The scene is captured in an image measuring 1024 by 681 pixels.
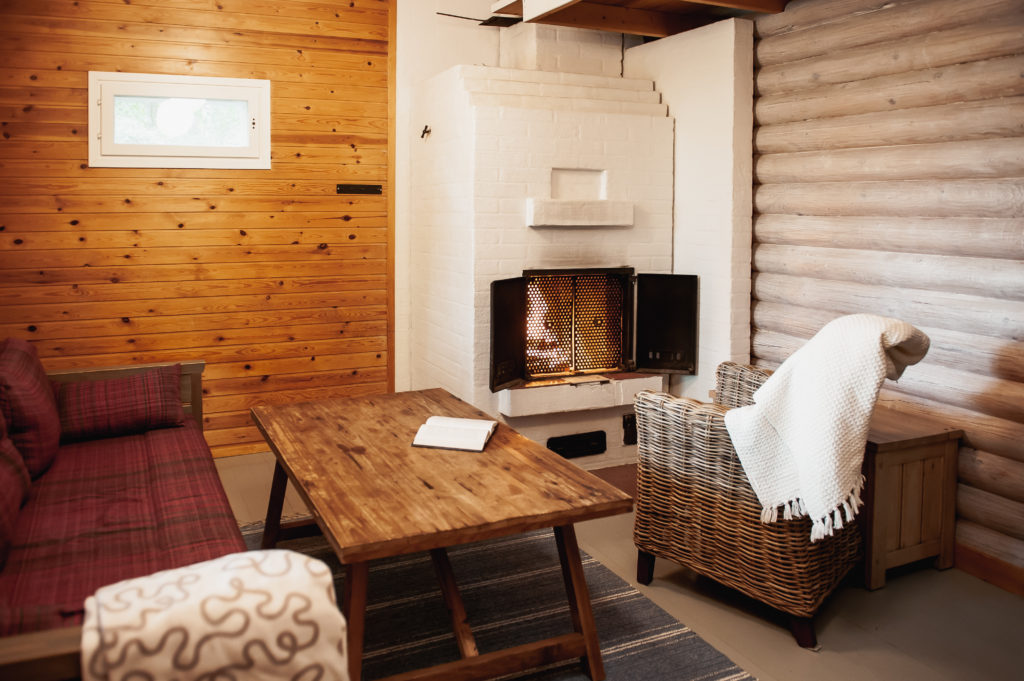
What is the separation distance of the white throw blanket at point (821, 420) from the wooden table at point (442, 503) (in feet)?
1.55

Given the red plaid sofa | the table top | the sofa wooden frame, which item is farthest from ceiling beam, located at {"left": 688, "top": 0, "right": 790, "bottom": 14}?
the sofa wooden frame

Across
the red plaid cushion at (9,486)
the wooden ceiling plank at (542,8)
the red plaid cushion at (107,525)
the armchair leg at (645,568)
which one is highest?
the wooden ceiling plank at (542,8)

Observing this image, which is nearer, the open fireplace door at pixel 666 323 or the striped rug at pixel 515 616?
the striped rug at pixel 515 616

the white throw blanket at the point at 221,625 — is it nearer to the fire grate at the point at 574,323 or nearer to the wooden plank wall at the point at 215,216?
the fire grate at the point at 574,323

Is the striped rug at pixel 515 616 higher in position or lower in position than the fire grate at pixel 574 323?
lower

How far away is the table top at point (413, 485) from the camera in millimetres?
2189

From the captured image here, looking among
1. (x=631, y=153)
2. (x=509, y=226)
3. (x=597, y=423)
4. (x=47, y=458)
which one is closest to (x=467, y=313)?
(x=509, y=226)

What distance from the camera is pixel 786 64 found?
4.05 metres

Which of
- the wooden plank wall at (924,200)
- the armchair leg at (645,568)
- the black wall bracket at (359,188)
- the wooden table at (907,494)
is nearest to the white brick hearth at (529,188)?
the black wall bracket at (359,188)

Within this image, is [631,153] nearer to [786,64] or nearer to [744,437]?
[786,64]

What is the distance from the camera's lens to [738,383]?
3422 mm

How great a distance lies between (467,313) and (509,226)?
462 mm

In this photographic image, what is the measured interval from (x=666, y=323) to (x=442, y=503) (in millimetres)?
2405

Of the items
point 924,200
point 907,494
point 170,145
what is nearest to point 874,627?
point 907,494
